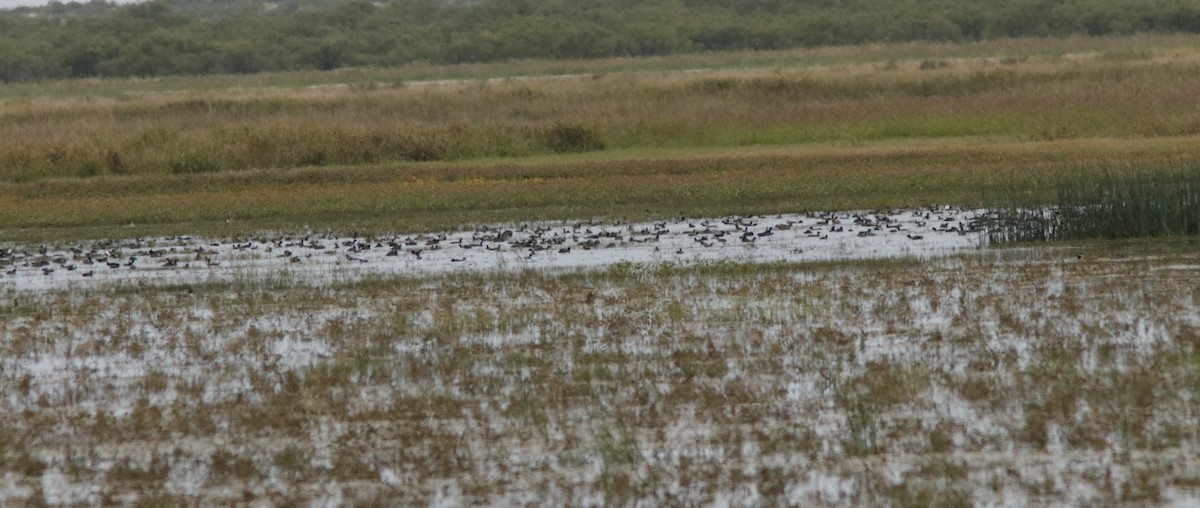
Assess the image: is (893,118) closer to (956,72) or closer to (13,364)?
(956,72)

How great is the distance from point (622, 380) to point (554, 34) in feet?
266

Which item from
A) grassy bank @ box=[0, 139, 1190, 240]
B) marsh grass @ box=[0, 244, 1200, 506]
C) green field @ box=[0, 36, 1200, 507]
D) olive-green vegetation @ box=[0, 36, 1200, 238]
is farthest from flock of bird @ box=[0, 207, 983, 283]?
marsh grass @ box=[0, 244, 1200, 506]

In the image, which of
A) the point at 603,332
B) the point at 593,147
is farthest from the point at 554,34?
the point at 603,332

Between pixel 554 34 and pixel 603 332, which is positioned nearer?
pixel 603 332

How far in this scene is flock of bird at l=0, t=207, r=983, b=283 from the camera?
19.1 m

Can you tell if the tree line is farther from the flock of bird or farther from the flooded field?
the flooded field

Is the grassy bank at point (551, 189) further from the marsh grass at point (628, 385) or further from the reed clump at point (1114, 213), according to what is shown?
the marsh grass at point (628, 385)

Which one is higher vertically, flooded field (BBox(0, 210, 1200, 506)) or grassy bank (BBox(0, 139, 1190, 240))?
flooded field (BBox(0, 210, 1200, 506))

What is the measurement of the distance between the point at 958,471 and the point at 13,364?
735 cm

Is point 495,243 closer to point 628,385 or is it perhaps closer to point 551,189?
point 551,189

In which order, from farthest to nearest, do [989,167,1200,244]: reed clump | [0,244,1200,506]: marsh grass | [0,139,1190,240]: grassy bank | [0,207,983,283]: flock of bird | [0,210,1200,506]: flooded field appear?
[0,139,1190,240]: grassy bank → [0,207,983,283]: flock of bird → [989,167,1200,244]: reed clump → [0,244,1200,506]: marsh grass → [0,210,1200,506]: flooded field

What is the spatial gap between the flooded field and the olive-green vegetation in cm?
541

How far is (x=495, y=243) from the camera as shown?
20.5 meters

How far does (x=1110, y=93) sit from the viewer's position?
3716cm
